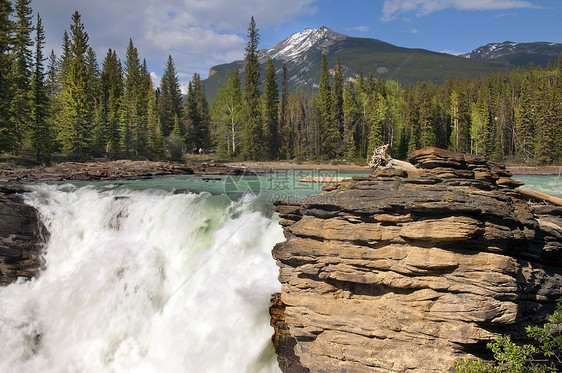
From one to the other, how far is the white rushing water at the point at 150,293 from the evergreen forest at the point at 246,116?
105ft

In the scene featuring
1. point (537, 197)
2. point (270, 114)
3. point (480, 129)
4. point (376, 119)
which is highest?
point (270, 114)

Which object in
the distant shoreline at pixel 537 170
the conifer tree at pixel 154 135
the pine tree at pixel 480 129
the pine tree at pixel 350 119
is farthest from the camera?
the pine tree at pixel 480 129

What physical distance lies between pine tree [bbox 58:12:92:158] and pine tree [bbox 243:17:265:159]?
22104 millimetres

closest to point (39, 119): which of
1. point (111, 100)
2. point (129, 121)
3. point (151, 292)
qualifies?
point (129, 121)

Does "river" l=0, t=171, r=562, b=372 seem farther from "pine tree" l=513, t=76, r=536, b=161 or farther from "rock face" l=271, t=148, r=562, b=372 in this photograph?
"pine tree" l=513, t=76, r=536, b=161

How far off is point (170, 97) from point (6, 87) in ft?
108

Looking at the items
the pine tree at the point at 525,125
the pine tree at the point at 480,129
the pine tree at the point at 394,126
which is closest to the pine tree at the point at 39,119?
the pine tree at the point at 394,126

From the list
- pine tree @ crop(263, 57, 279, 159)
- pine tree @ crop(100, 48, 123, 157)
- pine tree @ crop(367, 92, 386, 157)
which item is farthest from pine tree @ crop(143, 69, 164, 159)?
pine tree @ crop(367, 92, 386, 157)

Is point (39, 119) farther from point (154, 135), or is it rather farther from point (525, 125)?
point (525, 125)

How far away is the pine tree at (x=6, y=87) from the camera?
35438mm

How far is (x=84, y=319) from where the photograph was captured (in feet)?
38.8

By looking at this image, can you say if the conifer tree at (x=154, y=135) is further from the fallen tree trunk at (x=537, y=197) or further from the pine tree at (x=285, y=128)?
the fallen tree trunk at (x=537, y=197)

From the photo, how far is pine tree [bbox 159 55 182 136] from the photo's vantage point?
66250mm

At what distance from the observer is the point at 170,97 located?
6844cm
